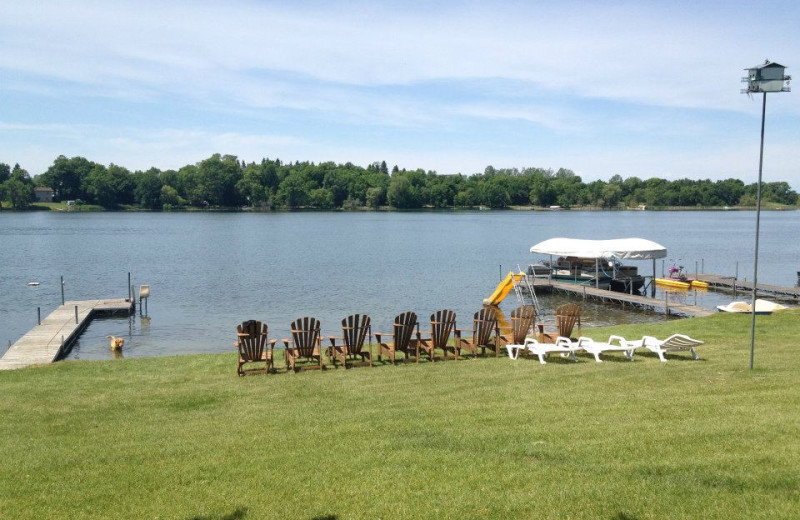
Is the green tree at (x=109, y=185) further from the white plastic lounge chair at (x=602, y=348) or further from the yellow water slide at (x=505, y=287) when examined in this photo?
the white plastic lounge chair at (x=602, y=348)

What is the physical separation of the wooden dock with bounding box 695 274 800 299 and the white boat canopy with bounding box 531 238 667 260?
19.9 feet

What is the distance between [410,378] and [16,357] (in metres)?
12.7

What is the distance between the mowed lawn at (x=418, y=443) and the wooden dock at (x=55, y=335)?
651 cm

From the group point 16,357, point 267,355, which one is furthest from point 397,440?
point 16,357

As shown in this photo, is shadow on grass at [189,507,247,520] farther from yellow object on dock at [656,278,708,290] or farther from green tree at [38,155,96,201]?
green tree at [38,155,96,201]

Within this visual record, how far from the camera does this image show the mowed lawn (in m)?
6.04

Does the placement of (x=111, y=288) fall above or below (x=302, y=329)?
below

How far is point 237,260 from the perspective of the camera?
2304 inches

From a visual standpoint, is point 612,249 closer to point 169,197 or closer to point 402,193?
point 402,193

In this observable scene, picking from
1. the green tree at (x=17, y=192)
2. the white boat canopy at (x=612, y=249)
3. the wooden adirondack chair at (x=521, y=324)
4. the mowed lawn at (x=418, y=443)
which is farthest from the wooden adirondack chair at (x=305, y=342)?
the green tree at (x=17, y=192)

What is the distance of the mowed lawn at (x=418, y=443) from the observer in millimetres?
6043

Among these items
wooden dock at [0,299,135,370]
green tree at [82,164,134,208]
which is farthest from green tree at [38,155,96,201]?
wooden dock at [0,299,135,370]

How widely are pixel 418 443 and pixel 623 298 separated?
2838 cm

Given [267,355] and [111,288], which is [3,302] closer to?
[111,288]
